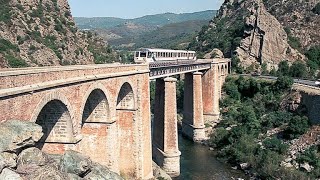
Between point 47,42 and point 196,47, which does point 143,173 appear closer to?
point 47,42

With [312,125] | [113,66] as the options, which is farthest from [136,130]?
[312,125]

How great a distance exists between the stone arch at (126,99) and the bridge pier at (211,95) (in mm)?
31733

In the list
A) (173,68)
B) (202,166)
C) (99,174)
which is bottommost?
(202,166)

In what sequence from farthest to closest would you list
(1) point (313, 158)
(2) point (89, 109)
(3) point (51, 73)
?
(1) point (313, 158) → (2) point (89, 109) → (3) point (51, 73)

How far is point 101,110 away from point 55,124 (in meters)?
6.55

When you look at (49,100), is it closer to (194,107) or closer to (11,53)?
(194,107)

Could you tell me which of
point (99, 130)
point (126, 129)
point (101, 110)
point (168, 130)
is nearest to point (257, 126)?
point (168, 130)

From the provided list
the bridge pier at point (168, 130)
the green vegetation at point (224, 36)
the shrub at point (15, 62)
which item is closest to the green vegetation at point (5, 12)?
the shrub at point (15, 62)

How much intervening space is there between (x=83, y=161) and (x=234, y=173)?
1144 inches

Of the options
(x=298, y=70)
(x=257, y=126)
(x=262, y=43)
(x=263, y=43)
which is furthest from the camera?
(x=262, y=43)

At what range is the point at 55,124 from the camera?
24500 millimetres

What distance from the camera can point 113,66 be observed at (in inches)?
1240

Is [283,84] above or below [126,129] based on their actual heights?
above

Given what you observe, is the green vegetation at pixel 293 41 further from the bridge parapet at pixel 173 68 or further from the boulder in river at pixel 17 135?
the boulder in river at pixel 17 135
